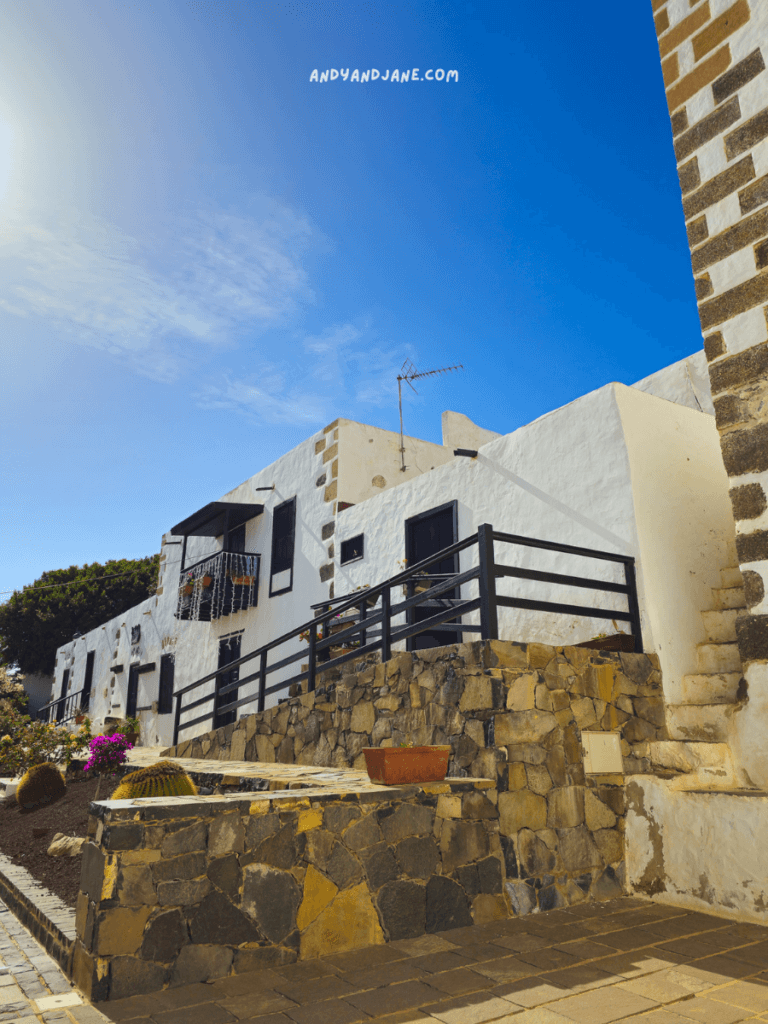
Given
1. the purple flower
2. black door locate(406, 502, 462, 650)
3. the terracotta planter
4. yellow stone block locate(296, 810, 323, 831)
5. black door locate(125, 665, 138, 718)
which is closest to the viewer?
yellow stone block locate(296, 810, 323, 831)

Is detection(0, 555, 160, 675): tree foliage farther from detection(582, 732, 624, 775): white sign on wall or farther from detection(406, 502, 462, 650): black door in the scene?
detection(582, 732, 624, 775): white sign on wall

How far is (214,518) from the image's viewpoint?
1433cm

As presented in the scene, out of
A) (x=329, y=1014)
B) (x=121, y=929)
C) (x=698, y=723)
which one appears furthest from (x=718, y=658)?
(x=121, y=929)

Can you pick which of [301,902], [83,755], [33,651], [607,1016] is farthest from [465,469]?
[33,651]

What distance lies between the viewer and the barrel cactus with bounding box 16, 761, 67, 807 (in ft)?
29.8

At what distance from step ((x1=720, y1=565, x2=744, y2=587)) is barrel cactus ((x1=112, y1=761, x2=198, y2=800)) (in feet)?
17.2

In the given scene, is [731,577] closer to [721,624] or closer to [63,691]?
[721,624]

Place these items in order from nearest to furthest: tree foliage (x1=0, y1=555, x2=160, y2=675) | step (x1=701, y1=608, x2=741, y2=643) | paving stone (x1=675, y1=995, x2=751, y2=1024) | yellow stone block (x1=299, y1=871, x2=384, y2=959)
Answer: paving stone (x1=675, y1=995, x2=751, y2=1024)
yellow stone block (x1=299, y1=871, x2=384, y2=959)
step (x1=701, y1=608, x2=741, y2=643)
tree foliage (x1=0, y1=555, x2=160, y2=675)

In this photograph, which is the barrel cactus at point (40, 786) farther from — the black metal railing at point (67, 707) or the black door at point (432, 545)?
the black metal railing at point (67, 707)

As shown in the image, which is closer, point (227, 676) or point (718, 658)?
point (718, 658)

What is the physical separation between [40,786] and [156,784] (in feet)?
16.6

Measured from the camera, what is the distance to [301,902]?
148 inches

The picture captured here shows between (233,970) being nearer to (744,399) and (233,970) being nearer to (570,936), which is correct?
(570,936)

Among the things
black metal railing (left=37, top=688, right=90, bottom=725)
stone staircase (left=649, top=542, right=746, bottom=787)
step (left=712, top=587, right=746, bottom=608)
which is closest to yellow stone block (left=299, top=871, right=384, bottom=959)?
stone staircase (left=649, top=542, right=746, bottom=787)
